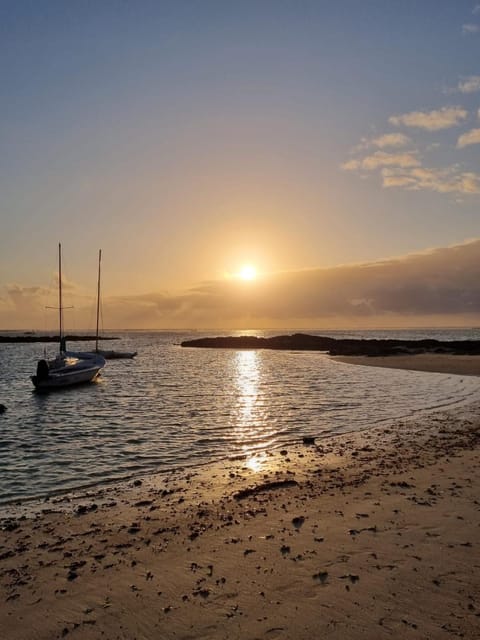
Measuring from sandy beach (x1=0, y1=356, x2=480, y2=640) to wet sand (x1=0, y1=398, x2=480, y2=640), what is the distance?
3cm

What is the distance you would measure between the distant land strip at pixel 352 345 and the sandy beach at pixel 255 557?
2645 inches

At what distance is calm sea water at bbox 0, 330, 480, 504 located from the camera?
1542 centimetres

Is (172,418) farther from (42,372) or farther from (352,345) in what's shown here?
(352,345)

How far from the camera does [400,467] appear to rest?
13.7 meters

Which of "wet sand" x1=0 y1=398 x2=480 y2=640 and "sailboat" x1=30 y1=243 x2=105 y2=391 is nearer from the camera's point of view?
"wet sand" x1=0 y1=398 x2=480 y2=640

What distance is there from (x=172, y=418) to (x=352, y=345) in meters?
79.4

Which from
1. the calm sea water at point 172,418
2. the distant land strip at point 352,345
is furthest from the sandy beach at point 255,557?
the distant land strip at point 352,345

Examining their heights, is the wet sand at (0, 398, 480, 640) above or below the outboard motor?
below

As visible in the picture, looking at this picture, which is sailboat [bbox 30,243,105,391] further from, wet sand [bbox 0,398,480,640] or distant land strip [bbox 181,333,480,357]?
distant land strip [bbox 181,333,480,357]

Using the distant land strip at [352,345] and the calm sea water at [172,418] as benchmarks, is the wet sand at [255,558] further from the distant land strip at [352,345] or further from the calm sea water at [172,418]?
the distant land strip at [352,345]

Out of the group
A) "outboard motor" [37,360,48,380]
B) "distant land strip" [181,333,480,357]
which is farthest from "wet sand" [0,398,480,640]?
"distant land strip" [181,333,480,357]

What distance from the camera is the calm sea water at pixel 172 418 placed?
50.6 feet

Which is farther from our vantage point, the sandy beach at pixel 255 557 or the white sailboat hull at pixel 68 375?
the white sailboat hull at pixel 68 375

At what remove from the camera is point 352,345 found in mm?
98875
